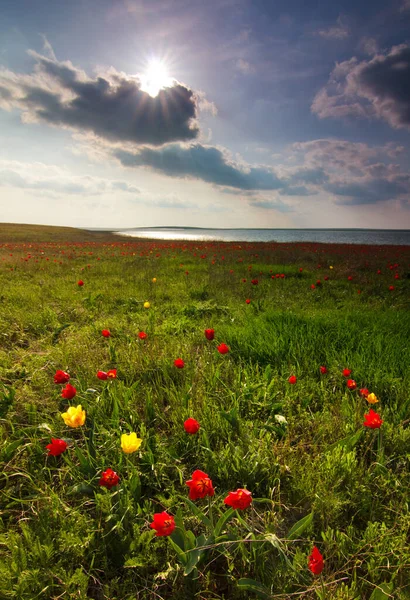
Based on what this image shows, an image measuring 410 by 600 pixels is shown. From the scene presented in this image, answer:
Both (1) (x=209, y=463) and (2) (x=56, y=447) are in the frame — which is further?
(1) (x=209, y=463)

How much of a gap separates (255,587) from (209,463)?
26.0 inches

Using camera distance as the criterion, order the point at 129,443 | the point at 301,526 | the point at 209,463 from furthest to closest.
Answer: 1. the point at 209,463
2. the point at 129,443
3. the point at 301,526

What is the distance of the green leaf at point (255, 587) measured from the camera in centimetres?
113

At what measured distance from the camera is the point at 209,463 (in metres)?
1.75

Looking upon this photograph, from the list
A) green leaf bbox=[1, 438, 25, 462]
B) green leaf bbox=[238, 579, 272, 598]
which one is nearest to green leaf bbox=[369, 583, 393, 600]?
green leaf bbox=[238, 579, 272, 598]

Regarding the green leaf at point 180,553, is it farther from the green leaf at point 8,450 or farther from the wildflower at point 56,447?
the green leaf at point 8,450

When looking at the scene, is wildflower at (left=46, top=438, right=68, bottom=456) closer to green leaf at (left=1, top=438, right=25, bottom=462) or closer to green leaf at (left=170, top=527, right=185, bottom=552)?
green leaf at (left=1, top=438, right=25, bottom=462)

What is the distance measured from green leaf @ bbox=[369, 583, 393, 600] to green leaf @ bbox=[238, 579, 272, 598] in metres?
0.41

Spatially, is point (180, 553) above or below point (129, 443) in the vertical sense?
below

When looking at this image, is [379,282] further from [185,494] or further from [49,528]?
[49,528]

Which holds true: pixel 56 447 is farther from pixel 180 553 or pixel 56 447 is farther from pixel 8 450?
pixel 180 553

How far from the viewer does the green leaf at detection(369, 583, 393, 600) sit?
110 centimetres

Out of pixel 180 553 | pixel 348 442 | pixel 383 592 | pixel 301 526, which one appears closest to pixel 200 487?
pixel 180 553

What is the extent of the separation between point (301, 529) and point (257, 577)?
11.3 inches
